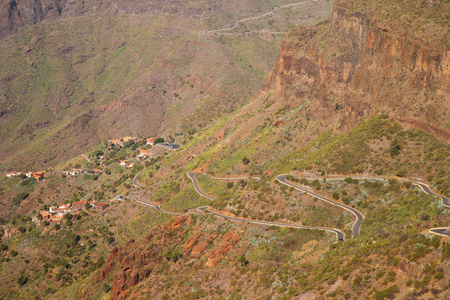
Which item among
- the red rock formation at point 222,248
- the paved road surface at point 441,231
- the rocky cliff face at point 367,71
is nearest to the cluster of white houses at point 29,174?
the rocky cliff face at point 367,71

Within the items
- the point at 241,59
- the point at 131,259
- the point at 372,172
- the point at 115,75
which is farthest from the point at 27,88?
the point at 372,172

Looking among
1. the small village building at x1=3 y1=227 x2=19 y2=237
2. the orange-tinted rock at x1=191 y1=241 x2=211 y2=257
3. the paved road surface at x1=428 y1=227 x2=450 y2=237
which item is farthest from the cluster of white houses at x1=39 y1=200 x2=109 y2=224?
the paved road surface at x1=428 y1=227 x2=450 y2=237

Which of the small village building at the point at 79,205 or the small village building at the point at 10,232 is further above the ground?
the small village building at the point at 79,205

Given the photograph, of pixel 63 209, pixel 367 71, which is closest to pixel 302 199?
pixel 367 71

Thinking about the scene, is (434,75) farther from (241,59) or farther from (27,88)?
(27,88)

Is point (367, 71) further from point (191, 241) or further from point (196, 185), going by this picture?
point (196, 185)

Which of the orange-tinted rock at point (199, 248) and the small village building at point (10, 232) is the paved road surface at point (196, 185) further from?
the small village building at point (10, 232)

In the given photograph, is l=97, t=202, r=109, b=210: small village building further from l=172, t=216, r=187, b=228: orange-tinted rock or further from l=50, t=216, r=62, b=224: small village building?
l=172, t=216, r=187, b=228: orange-tinted rock
